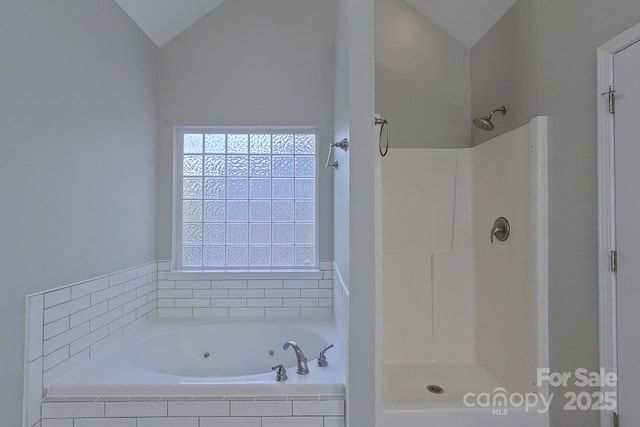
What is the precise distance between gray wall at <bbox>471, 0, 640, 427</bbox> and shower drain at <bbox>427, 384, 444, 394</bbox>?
22.0 inches

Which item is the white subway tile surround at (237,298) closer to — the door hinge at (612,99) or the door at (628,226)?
the door at (628,226)

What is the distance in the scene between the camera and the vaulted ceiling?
6.86ft

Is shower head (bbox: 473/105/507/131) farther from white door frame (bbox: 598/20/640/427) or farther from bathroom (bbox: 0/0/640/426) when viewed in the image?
white door frame (bbox: 598/20/640/427)

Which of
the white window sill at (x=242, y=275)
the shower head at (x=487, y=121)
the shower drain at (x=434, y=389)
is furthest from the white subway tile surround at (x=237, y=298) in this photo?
the shower head at (x=487, y=121)

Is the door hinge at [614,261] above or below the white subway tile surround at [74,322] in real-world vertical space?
above

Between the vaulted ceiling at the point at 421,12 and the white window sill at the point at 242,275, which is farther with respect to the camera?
the white window sill at the point at 242,275

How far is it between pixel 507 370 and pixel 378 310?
0.97 metres

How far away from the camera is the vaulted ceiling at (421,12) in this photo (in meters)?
2.09

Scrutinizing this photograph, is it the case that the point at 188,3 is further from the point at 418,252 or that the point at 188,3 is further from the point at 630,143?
the point at 630,143

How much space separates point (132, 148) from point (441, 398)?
245cm

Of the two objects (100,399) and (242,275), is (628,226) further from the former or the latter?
(100,399)

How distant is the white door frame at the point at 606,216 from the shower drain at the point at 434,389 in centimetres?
78

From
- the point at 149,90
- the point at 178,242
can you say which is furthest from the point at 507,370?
the point at 149,90

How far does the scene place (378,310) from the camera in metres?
1.55
